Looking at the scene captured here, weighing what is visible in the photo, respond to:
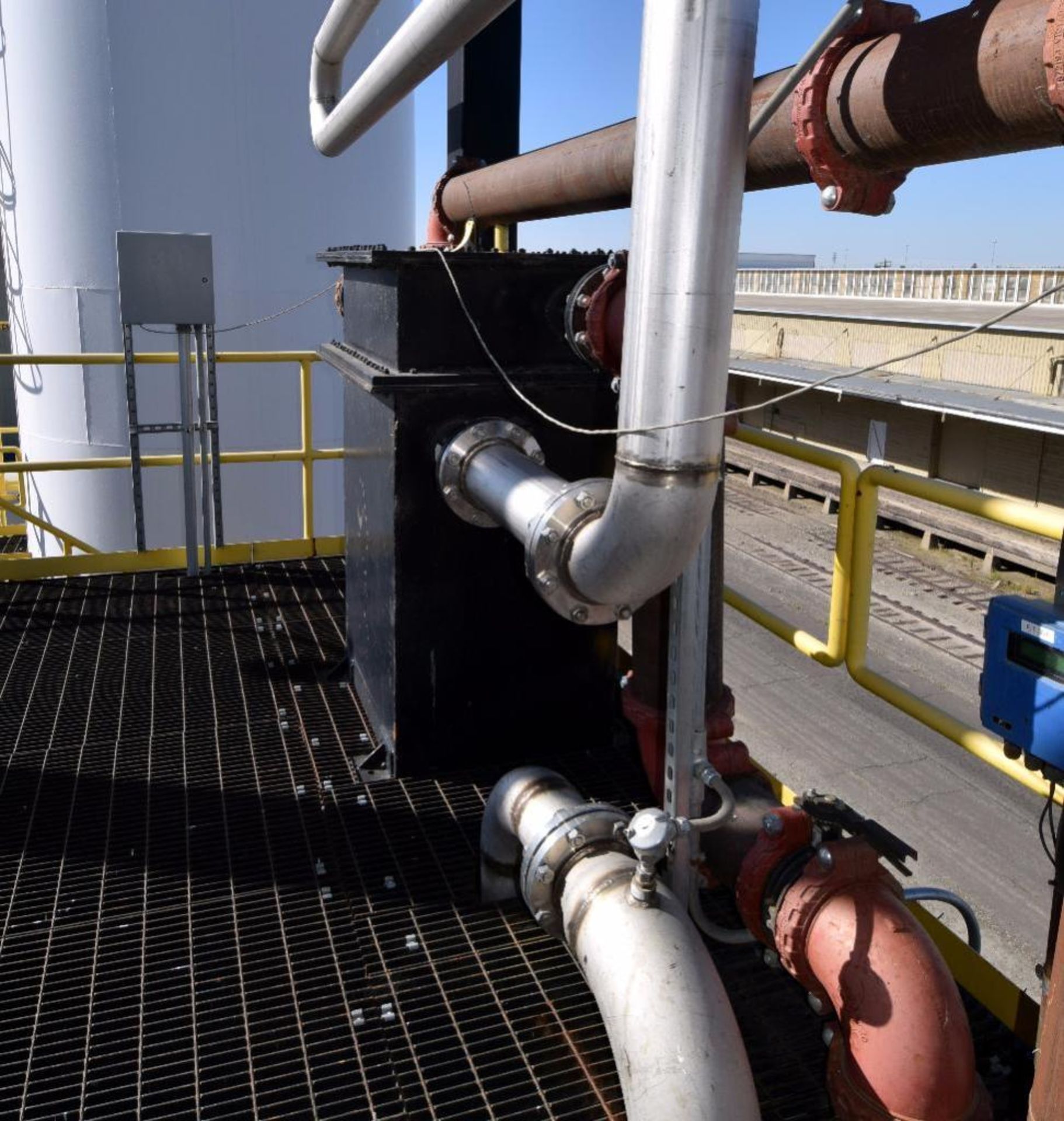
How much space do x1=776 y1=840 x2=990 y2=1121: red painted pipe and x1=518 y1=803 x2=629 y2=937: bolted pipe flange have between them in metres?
0.45

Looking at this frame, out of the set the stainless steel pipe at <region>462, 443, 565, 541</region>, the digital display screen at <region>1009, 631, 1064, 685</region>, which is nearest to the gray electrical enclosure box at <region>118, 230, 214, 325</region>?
the stainless steel pipe at <region>462, 443, 565, 541</region>

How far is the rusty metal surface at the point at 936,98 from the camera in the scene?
5.01 feet

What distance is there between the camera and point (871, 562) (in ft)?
9.01

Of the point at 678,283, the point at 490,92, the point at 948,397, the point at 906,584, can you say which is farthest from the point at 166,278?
the point at 948,397

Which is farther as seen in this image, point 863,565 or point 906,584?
point 906,584

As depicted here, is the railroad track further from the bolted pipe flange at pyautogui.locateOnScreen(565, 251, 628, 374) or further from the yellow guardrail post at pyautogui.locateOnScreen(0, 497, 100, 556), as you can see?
the bolted pipe flange at pyautogui.locateOnScreen(565, 251, 628, 374)

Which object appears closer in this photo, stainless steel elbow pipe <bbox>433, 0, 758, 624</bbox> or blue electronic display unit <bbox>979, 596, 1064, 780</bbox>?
stainless steel elbow pipe <bbox>433, 0, 758, 624</bbox>

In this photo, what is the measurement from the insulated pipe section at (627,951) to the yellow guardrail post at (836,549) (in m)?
0.84

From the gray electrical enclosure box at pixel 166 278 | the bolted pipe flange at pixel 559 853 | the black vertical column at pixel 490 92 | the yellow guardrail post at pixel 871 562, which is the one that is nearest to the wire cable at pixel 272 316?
the gray electrical enclosure box at pixel 166 278

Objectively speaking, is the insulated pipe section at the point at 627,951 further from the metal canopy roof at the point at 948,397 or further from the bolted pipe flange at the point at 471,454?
the metal canopy roof at the point at 948,397

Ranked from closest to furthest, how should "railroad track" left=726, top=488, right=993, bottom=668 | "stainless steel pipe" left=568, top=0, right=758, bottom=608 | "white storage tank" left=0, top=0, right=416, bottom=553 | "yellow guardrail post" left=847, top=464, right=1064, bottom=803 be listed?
"stainless steel pipe" left=568, top=0, right=758, bottom=608, "yellow guardrail post" left=847, top=464, right=1064, bottom=803, "white storage tank" left=0, top=0, right=416, bottom=553, "railroad track" left=726, top=488, right=993, bottom=668

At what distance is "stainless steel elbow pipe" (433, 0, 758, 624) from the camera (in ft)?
5.90

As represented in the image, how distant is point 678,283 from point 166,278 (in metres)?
4.44

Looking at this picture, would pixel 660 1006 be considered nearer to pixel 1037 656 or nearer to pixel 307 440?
pixel 1037 656
